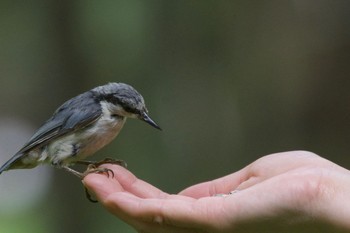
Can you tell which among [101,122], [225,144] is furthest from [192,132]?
[101,122]

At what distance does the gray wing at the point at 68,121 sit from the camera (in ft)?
9.45

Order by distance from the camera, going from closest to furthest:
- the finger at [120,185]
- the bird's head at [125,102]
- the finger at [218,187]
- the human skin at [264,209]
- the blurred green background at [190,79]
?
the human skin at [264,209]
the finger at [120,185]
the finger at [218,187]
the bird's head at [125,102]
the blurred green background at [190,79]

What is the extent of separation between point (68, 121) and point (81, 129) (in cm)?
7

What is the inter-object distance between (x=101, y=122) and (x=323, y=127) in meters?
2.79

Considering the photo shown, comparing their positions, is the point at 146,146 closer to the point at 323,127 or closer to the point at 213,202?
the point at 323,127

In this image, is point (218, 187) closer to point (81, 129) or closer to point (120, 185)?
point (120, 185)

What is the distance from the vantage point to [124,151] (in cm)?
525

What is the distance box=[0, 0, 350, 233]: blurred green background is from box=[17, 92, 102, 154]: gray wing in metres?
2.03

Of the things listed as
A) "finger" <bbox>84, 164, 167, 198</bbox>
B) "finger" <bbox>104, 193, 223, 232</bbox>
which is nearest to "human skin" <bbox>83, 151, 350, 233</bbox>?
"finger" <bbox>104, 193, 223, 232</bbox>

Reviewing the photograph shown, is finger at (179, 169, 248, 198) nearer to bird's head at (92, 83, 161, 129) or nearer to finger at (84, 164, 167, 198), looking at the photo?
finger at (84, 164, 167, 198)

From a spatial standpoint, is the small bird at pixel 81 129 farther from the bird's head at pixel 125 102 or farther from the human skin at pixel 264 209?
the human skin at pixel 264 209

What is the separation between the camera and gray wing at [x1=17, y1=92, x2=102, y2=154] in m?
2.88

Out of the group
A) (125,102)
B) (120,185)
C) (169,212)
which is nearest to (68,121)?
(125,102)

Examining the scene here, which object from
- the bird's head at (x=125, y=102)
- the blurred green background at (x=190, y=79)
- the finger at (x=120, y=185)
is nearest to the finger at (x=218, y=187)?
the finger at (x=120, y=185)
